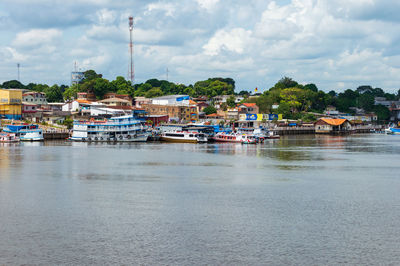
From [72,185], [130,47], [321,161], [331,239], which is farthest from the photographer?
[130,47]

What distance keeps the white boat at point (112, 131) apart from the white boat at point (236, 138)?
11.3 m

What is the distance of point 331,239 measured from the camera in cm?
2039

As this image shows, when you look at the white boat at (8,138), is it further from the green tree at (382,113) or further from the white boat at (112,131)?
the green tree at (382,113)

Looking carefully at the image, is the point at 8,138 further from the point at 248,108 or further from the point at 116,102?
the point at 248,108

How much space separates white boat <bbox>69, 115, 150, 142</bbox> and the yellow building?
54.8 ft

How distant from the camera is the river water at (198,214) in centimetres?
1869

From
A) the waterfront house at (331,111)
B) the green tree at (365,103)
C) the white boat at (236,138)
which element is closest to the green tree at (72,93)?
the white boat at (236,138)

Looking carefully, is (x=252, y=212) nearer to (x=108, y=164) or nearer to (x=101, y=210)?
(x=101, y=210)

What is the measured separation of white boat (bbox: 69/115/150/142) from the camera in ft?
243

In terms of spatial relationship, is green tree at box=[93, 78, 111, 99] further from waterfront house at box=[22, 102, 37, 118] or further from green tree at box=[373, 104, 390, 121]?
green tree at box=[373, 104, 390, 121]

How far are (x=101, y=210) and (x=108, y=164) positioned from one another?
19.3 meters

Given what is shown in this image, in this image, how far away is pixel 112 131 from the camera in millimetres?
74375

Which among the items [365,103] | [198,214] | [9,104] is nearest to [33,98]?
[9,104]

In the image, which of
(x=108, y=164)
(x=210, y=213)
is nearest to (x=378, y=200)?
(x=210, y=213)
